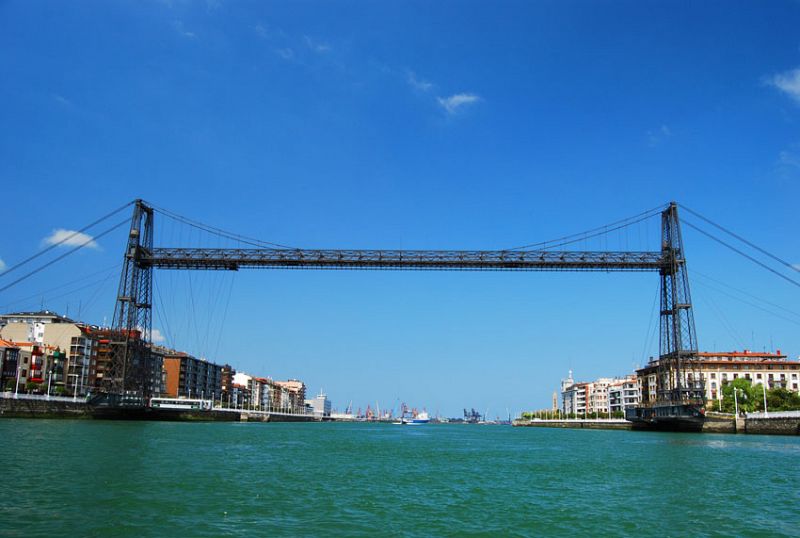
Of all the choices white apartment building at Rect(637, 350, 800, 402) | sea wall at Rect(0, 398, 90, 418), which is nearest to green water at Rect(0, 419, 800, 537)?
sea wall at Rect(0, 398, 90, 418)

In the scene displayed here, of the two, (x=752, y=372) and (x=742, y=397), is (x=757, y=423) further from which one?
(x=752, y=372)

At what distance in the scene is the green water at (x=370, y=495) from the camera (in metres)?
14.6

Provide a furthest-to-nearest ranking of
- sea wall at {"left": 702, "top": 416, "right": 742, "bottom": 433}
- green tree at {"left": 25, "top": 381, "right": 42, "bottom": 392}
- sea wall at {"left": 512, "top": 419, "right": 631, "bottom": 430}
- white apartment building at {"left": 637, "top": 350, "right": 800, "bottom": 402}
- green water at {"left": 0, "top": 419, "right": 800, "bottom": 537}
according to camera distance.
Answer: white apartment building at {"left": 637, "top": 350, "right": 800, "bottom": 402} → sea wall at {"left": 512, "top": 419, "right": 631, "bottom": 430} → green tree at {"left": 25, "top": 381, "right": 42, "bottom": 392} → sea wall at {"left": 702, "top": 416, "right": 742, "bottom": 433} → green water at {"left": 0, "top": 419, "right": 800, "bottom": 537}

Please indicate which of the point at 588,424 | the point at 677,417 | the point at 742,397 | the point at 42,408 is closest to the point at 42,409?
the point at 42,408

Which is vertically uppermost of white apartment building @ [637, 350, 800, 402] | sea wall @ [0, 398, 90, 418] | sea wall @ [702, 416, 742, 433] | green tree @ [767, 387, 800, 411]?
white apartment building @ [637, 350, 800, 402]

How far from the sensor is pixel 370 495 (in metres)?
19.5

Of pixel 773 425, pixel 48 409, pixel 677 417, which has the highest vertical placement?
pixel 48 409

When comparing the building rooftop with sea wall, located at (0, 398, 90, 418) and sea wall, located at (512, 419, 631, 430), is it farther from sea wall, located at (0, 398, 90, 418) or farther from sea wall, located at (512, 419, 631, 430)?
sea wall, located at (512, 419, 631, 430)

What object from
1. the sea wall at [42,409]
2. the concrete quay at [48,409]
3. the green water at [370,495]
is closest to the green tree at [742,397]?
the green water at [370,495]

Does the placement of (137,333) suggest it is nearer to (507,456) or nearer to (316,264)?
(316,264)

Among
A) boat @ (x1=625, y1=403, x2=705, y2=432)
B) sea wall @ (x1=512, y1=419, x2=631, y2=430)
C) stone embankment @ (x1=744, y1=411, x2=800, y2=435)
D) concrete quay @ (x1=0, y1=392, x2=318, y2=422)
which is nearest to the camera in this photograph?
concrete quay @ (x1=0, y1=392, x2=318, y2=422)

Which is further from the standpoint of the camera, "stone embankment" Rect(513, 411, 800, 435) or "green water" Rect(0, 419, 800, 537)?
"stone embankment" Rect(513, 411, 800, 435)

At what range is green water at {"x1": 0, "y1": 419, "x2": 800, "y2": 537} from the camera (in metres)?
14.6

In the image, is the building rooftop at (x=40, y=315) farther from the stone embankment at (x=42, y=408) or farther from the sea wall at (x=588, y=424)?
the sea wall at (x=588, y=424)
